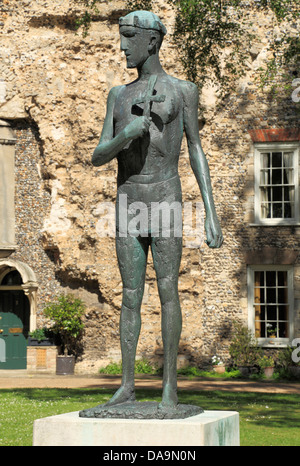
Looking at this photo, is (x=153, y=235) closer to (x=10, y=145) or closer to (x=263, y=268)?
(x=263, y=268)

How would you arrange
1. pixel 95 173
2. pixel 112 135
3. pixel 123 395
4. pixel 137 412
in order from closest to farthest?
pixel 137 412 → pixel 123 395 → pixel 112 135 → pixel 95 173

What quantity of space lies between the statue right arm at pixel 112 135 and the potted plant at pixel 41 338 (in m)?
14.5

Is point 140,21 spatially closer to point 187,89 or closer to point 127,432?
point 187,89

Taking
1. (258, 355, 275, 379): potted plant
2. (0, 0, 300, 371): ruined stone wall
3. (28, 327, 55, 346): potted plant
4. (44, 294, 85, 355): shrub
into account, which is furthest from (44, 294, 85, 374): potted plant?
(258, 355, 275, 379): potted plant

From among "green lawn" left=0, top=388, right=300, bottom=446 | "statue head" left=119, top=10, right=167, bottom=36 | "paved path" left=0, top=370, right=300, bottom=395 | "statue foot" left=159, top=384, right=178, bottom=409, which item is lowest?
"paved path" left=0, top=370, right=300, bottom=395

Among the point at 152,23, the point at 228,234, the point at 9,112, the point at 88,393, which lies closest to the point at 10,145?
the point at 9,112

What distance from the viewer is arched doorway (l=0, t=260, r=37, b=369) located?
68.1 feet

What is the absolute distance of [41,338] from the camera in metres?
20.0

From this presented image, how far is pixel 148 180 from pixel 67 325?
14.1m

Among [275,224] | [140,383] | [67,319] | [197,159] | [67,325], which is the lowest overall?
[140,383]

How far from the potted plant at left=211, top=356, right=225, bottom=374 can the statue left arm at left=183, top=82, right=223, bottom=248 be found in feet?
43.4

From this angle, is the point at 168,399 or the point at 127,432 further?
the point at 168,399

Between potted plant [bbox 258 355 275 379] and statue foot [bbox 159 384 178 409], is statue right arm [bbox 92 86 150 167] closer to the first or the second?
statue foot [bbox 159 384 178 409]

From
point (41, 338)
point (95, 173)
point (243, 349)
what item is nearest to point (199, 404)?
point (243, 349)
